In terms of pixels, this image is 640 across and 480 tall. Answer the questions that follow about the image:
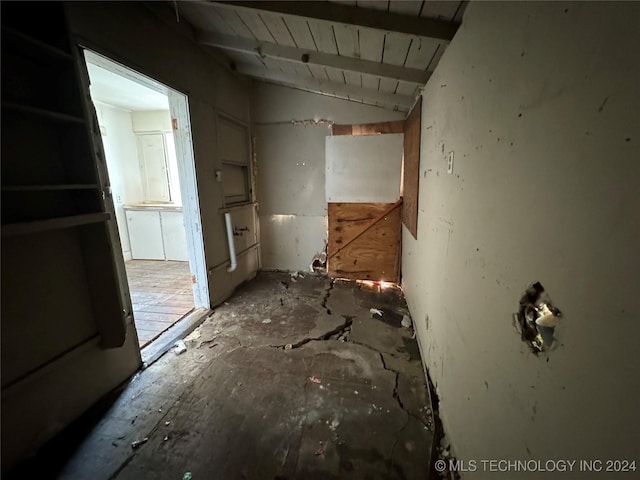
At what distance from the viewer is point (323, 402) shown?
1.61 m

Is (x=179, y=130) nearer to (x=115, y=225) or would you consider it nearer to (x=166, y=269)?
(x=115, y=225)

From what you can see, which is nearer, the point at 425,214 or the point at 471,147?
the point at 471,147

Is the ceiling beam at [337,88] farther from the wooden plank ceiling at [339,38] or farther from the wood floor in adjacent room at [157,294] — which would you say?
the wood floor in adjacent room at [157,294]

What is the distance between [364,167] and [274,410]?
2.76 metres

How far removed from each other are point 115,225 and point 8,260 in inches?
22.3

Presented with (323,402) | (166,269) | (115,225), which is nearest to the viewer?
(323,402)

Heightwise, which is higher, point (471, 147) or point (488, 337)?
point (471, 147)

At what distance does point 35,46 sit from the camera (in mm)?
1202

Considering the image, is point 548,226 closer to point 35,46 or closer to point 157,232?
point 35,46

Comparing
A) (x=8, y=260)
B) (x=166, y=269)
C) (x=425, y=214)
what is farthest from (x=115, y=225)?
(x=166, y=269)

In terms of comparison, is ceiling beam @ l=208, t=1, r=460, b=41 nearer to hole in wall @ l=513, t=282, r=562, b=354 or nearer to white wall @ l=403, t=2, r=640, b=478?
white wall @ l=403, t=2, r=640, b=478

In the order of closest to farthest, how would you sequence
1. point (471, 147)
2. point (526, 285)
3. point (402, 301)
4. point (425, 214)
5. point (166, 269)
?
point (526, 285), point (471, 147), point (425, 214), point (402, 301), point (166, 269)

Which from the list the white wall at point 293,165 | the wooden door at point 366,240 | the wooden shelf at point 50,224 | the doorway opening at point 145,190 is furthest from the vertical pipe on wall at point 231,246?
the wooden shelf at point 50,224

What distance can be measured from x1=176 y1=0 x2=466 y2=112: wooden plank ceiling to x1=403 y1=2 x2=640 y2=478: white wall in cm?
26
